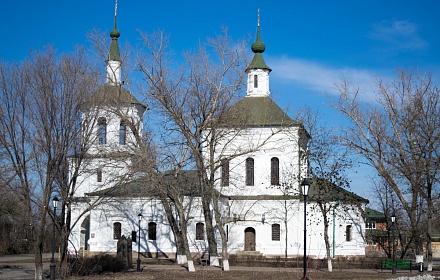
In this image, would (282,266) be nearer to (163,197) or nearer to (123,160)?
(163,197)

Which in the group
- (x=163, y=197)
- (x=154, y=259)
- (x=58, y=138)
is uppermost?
(x=58, y=138)

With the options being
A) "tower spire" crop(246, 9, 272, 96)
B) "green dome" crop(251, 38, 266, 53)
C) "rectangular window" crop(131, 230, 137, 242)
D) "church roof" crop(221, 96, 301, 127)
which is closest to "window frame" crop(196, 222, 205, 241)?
"rectangular window" crop(131, 230, 137, 242)

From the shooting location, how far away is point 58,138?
23.3 meters

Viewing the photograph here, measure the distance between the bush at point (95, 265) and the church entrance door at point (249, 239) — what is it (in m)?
13.0

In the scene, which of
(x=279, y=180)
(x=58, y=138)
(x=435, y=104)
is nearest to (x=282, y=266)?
(x=279, y=180)

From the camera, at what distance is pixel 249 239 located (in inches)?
1544

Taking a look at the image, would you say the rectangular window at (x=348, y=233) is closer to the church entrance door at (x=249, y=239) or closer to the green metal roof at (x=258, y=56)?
the church entrance door at (x=249, y=239)

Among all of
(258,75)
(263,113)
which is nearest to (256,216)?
(263,113)

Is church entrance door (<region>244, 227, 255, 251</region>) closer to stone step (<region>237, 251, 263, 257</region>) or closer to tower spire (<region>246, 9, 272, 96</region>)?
stone step (<region>237, 251, 263, 257</region>)

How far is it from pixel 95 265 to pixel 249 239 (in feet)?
53.6

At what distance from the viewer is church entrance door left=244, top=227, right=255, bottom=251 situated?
128ft

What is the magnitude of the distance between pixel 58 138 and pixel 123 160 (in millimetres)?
5527

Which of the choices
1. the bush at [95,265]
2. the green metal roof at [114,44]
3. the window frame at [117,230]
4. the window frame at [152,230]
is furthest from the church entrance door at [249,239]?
the green metal roof at [114,44]

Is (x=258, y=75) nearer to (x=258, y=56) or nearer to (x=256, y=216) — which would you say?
(x=258, y=56)
